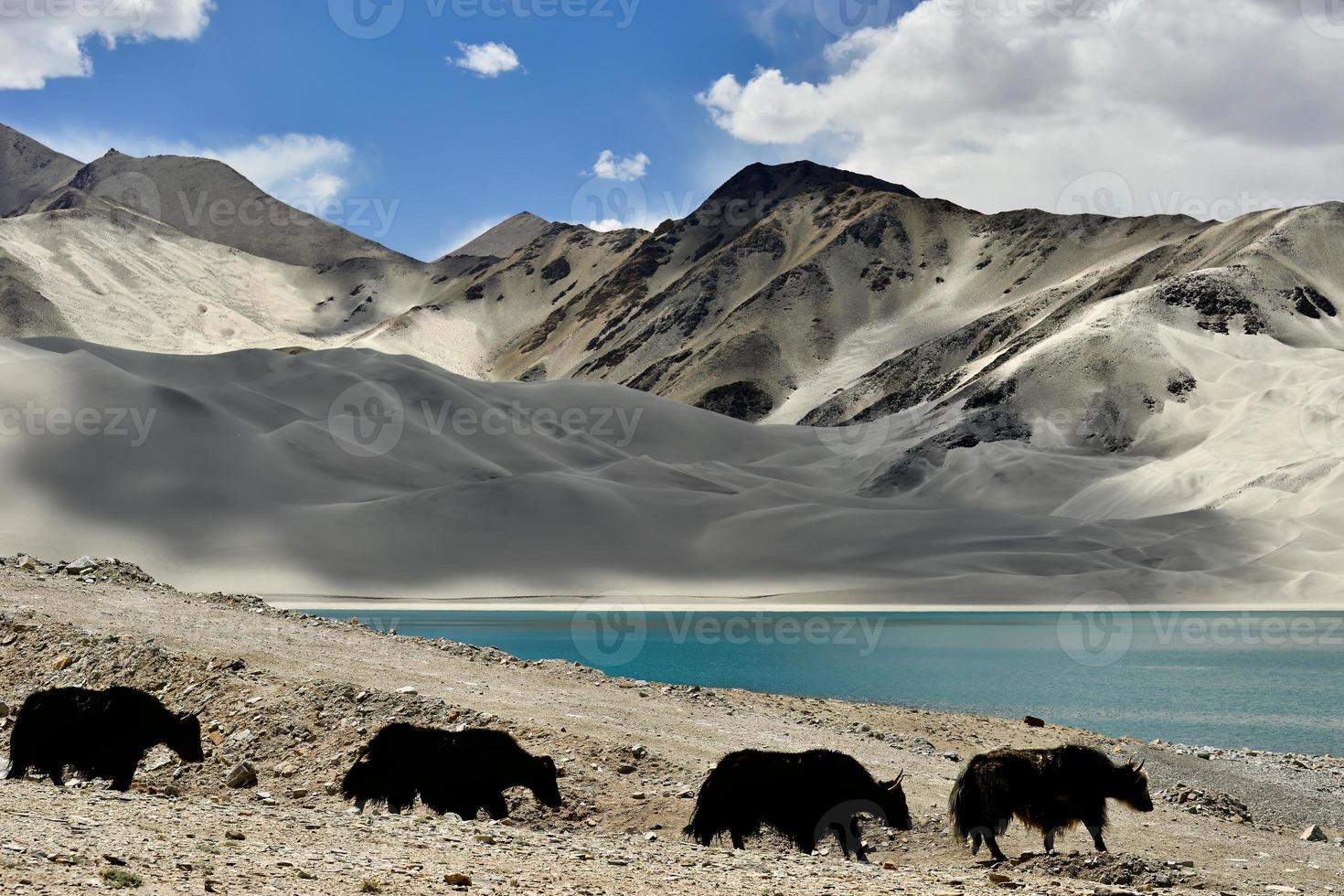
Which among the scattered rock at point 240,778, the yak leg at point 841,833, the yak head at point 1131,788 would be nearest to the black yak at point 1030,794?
the yak head at point 1131,788

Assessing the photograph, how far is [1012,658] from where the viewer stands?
3753 centimetres

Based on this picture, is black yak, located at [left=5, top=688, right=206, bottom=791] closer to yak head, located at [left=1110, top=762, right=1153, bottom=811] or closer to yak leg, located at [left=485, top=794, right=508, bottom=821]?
yak leg, located at [left=485, top=794, right=508, bottom=821]

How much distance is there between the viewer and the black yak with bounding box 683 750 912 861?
27.8ft

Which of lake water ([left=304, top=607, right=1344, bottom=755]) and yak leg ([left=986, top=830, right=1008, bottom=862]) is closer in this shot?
yak leg ([left=986, top=830, right=1008, bottom=862])

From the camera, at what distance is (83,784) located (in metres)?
8.70

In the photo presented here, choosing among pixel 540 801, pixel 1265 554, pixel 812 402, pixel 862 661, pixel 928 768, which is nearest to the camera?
pixel 540 801

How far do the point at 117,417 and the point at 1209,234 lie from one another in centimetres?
11971

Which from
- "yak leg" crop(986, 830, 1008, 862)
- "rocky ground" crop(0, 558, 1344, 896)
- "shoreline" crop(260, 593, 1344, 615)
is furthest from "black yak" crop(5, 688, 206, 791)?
"shoreline" crop(260, 593, 1344, 615)

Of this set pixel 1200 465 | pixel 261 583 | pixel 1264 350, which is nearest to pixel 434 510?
pixel 261 583

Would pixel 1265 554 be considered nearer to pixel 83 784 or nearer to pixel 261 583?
pixel 261 583

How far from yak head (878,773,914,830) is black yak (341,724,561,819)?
2834 millimetres

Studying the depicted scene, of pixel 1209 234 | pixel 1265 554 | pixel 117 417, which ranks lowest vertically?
pixel 1265 554

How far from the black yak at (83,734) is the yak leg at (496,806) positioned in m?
2.58

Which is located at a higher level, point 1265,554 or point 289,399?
point 289,399
